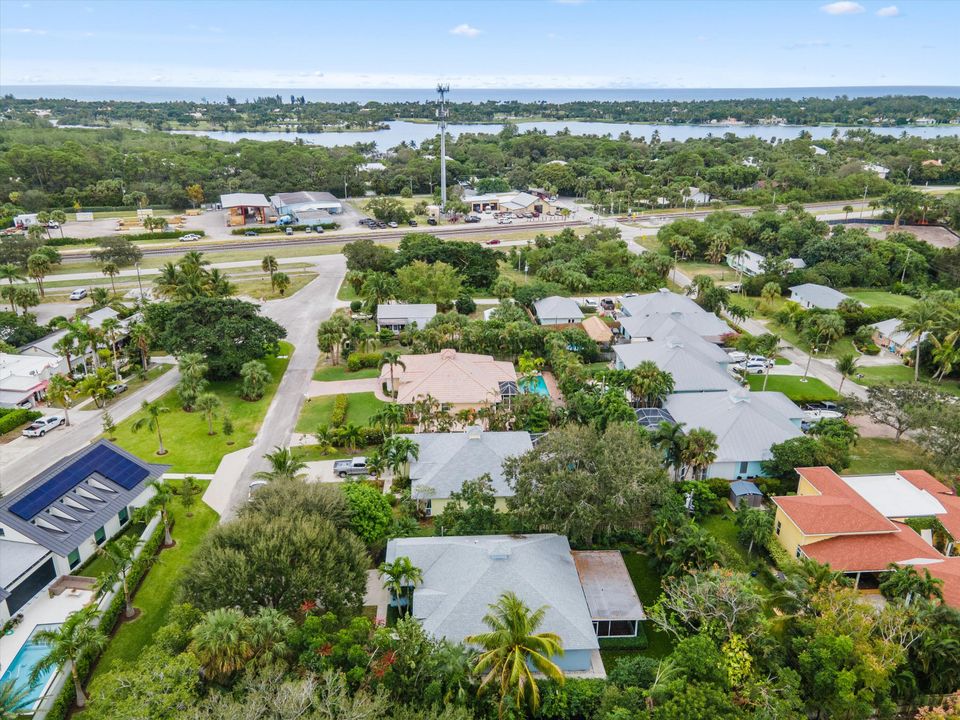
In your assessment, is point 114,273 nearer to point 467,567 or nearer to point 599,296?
point 599,296

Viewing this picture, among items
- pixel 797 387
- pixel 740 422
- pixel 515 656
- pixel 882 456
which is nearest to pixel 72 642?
pixel 515 656

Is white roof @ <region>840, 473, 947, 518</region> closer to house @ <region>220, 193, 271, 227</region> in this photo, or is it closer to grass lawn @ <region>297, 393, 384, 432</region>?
grass lawn @ <region>297, 393, 384, 432</region>

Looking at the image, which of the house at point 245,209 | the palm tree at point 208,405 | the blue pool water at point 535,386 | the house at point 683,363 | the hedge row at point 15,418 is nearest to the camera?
the palm tree at point 208,405

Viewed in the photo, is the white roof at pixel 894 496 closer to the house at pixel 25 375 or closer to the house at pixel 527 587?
the house at pixel 527 587

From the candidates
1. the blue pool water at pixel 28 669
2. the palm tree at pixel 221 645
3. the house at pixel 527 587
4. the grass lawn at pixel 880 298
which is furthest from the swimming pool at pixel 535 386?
the grass lawn at pixel 880 298

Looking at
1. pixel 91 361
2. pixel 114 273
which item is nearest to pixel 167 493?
Answer: pixel 91 361

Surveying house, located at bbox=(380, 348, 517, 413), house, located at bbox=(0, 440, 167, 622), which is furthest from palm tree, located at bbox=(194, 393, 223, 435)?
house, located at bbox=(380, 348, 517, 413)

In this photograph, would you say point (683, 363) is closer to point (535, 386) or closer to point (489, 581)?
point (535, 386)
